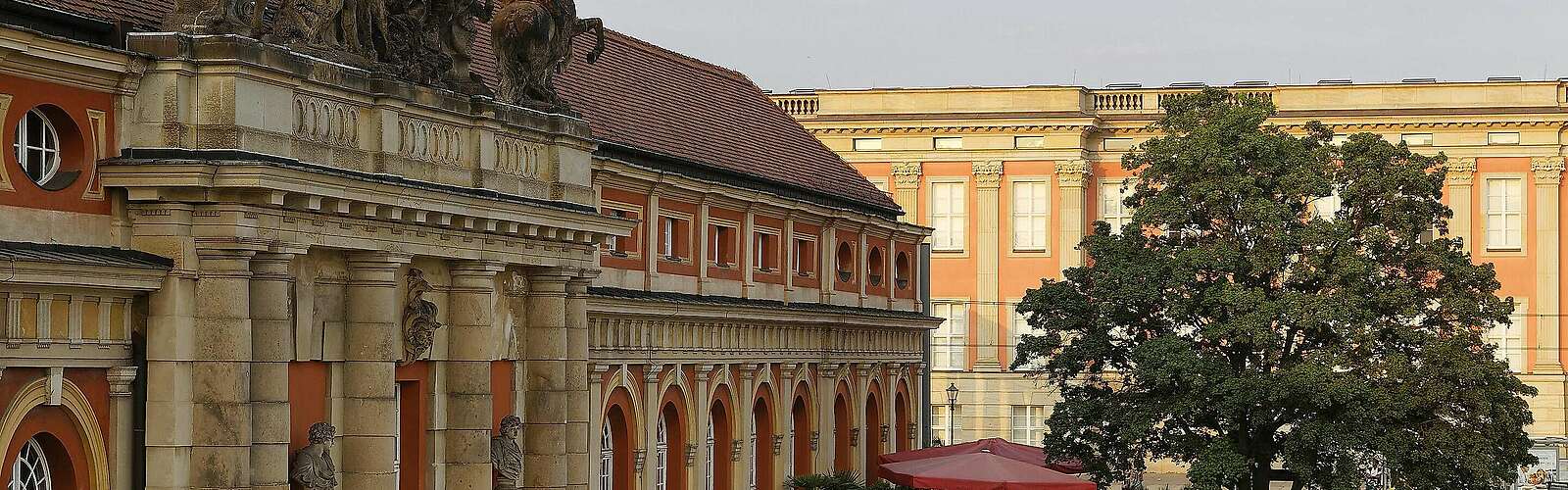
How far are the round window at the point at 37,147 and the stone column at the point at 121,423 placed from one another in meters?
1.91

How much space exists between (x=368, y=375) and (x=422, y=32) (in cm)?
409

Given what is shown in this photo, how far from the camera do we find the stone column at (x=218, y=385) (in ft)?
73.0

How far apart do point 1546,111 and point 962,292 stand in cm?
1739

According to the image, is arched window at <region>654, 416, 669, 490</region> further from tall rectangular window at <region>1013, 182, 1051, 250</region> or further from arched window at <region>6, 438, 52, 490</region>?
tall rectangular window at <region>1013, 182, 1051, 250</region>

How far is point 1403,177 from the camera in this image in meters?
41.2

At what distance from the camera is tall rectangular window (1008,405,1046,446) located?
72.0 metres

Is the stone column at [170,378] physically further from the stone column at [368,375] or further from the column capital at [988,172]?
the column capital at [988,172]

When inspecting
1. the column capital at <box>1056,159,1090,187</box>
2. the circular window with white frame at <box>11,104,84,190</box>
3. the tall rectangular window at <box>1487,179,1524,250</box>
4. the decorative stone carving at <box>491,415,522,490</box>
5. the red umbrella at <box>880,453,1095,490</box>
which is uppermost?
the column capital at <box>1056,159,1090,187</box>

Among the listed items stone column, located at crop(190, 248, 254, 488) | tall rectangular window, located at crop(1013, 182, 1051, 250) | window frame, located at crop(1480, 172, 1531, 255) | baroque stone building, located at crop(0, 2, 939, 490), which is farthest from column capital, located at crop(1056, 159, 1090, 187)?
stone column, located at crop(190, 248, 254, 488)

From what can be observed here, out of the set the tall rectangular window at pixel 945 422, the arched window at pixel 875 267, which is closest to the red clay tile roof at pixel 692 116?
the arched window at pixel 875 267

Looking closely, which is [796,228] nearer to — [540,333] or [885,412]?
[885,412]

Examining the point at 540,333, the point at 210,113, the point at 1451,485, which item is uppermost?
the point at 210,113

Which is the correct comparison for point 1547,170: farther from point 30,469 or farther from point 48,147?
point 30,469

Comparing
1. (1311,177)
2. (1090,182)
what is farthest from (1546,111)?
(1311,177)
